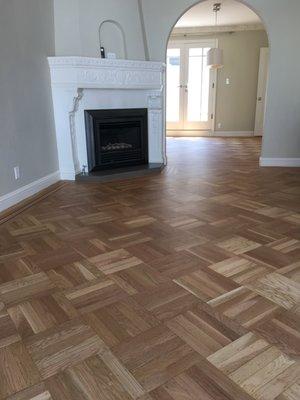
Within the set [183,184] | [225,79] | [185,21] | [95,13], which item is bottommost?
[183,184]

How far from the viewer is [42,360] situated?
1219 mm

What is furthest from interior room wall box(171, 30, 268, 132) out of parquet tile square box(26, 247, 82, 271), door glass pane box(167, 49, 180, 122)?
parquet tile square box(26, 247, 82, 271)

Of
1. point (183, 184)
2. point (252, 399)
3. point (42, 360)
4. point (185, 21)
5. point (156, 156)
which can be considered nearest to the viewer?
point (252, 399)

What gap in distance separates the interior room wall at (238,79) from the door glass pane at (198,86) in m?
0.29

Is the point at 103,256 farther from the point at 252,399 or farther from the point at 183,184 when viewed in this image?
the point at 183,184

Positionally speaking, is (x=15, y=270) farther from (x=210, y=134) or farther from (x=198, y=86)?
(x=198, y=86)

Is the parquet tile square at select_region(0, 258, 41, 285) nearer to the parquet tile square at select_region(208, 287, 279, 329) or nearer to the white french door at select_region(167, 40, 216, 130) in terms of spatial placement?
the parquet tile square at select_region(208, 287, 279, 329)

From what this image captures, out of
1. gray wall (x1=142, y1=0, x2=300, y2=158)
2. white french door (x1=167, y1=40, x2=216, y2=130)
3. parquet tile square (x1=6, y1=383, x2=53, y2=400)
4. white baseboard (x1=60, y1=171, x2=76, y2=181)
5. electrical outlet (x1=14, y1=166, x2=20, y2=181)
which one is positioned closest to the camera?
parquet tile square (x1=6, y1=383, x2=53, y2=400)

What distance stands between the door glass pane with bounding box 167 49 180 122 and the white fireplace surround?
162 inches

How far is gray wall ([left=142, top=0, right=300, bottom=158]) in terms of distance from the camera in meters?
4.20

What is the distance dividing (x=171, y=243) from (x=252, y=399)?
1210 mm

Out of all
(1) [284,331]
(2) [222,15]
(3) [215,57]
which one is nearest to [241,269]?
(1) [284,331]

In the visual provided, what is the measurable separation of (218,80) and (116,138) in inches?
191

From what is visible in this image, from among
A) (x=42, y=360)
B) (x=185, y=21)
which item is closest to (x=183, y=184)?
(x=42, y=360)
